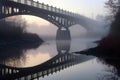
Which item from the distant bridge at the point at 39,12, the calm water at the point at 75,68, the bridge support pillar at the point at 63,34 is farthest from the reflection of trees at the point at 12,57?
the bridge support pillar at the point at 63,34

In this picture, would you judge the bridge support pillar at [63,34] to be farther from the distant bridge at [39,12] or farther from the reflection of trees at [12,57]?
the reflection of trees at [12,57]

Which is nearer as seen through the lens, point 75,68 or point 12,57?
point 75,68

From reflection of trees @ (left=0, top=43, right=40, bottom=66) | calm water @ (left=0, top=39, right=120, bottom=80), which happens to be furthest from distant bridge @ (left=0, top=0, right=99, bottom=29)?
calm water @ (left=0, top=39, right=120, bottom=80)

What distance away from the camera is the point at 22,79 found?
82.1 ft

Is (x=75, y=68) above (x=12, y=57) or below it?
above

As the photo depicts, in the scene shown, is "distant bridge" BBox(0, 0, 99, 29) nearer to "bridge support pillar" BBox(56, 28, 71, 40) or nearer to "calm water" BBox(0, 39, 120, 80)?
"bridge support pillar" BBox(56, 28, 71, 40)

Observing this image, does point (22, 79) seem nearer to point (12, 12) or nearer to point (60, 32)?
point (12, 12)

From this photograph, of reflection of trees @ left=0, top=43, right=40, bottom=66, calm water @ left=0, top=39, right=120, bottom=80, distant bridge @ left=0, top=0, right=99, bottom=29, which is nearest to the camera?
calm water @ left=0, top=39, right=120, bottom=80

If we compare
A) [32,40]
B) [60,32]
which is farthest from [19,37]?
[60,32]

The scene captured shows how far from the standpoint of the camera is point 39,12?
87.1 m

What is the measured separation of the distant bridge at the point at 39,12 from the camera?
238 ft

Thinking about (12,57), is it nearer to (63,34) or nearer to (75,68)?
(75,68)

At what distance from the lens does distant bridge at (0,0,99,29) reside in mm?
72562

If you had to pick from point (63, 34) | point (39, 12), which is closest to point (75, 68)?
point (39, 12)
